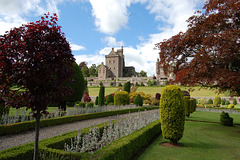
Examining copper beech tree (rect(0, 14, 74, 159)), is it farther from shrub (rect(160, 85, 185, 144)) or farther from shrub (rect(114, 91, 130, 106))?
shrub (rect(114, 91, 130, 106))

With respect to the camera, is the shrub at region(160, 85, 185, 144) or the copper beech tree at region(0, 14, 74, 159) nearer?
the copper beech tree at region(0, 14, 74, 159)

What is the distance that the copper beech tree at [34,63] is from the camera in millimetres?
2402

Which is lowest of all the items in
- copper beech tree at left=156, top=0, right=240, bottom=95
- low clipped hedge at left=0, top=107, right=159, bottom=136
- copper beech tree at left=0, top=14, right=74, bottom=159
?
low clipped hedge at left=0, top=107, right=159, bottom=136

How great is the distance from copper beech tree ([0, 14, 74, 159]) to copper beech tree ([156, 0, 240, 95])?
6422 mm

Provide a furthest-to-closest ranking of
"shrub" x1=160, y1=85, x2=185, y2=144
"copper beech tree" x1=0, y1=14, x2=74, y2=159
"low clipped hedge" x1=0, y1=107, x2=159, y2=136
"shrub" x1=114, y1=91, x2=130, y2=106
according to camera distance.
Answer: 1. "shrub" x1=114, y1=91, x2=130, y2=106
2. "low clipped hedge" x1=0, y1=107, x2=159, y2=136
3. "shrub" x1=160, y1=85, x2=185, y2=144
4. "copper beech tree" x1=0, y1=14, x2=74, y2=159

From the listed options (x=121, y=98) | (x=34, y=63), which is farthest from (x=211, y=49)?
(x=121, y=98)

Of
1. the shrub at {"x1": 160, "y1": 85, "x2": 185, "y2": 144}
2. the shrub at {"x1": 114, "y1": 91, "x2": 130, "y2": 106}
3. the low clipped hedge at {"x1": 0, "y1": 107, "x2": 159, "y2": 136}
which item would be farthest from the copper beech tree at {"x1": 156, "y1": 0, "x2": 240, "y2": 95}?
the shrub at {"x1": 114, "y1": 91, "x2": 130, "y2": 106}

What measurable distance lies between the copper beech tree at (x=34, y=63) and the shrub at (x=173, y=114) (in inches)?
152

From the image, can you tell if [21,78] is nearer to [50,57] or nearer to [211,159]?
[50,57]

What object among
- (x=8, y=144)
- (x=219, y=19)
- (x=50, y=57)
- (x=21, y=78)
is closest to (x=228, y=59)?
(x=219, y=19)

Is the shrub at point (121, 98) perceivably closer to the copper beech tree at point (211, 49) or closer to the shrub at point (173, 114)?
the copper beech tree at point (211, 49)

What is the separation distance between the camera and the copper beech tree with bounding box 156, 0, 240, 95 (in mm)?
6604

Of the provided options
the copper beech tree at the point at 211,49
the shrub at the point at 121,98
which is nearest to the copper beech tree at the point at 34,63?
the copper beech tree at the point at 211,49

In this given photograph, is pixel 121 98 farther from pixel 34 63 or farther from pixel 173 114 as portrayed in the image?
pixel 34 63
